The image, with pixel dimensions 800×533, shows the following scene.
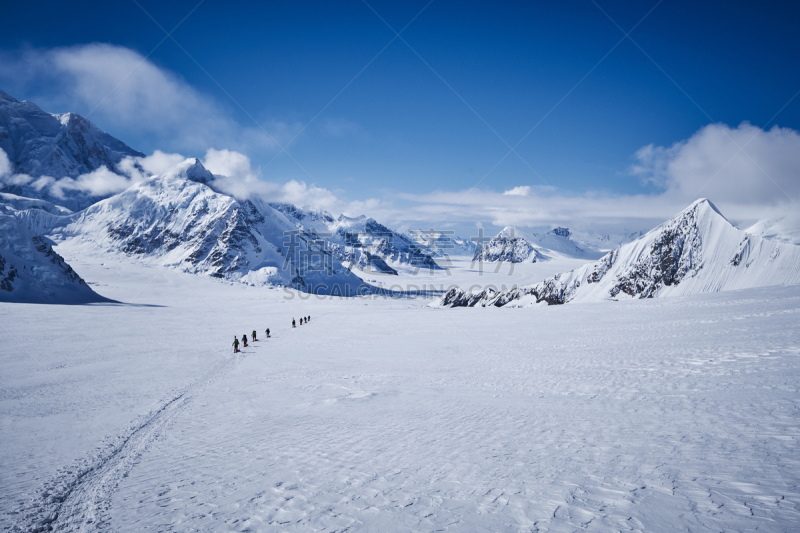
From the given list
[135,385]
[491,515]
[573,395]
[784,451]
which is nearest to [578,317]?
[573,395]

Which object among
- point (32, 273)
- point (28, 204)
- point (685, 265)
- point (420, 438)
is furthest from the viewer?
point (28, 204)

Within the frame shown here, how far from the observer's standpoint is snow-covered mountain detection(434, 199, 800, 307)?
3978 centimetres

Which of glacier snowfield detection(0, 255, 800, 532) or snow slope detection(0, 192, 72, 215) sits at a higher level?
snow slope detection(0, 192, 72, 215)

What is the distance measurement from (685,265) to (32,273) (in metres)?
101

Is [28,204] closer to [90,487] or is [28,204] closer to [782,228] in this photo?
[90,487]

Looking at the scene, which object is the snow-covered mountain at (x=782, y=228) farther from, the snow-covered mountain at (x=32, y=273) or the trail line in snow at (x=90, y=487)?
the snow-covered mountain at (x=32, y=273)

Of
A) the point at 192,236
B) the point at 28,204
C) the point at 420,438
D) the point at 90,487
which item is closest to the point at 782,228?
the point at 420,438

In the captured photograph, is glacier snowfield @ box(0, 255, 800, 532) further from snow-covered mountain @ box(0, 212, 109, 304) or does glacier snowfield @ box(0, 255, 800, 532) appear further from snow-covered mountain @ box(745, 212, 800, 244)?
snow-covered mountain @ box(0, 212, 109, 304)

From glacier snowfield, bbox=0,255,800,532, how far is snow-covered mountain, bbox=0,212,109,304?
170 ft

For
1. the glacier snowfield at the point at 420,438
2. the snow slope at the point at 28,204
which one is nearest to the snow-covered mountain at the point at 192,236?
the snow slope at the point at 28,204

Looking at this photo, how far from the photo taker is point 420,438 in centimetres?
783

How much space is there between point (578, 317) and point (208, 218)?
487ft

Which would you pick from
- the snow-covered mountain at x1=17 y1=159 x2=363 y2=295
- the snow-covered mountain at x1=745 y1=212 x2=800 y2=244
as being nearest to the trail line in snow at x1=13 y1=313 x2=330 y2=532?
the snow-covered mountain at x1=745 y1=212 x2=800 y2=244

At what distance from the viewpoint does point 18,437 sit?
8500 millimetres
